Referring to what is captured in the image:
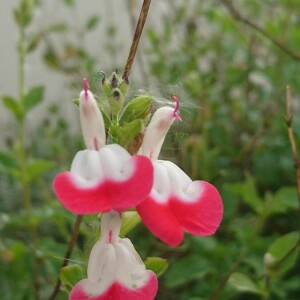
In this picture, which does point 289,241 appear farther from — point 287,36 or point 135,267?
point 287,36

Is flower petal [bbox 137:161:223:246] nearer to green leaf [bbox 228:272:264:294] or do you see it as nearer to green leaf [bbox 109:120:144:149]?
green leaf [bbox 109:120:144:149]

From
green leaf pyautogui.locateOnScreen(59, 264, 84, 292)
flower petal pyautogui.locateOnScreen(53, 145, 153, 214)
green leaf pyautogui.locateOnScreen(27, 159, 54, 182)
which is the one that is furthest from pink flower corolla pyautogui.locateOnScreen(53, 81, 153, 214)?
green leaf pyautogui.locateOnScreen(27, 159, 54, 182)

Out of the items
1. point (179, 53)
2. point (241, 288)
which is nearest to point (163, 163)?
point (241, 288)

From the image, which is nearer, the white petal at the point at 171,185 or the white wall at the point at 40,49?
the white petal at the point at 171,185

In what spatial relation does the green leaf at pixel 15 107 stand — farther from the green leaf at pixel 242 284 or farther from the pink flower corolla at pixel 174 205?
the pink flower corolla at pixel 174 205

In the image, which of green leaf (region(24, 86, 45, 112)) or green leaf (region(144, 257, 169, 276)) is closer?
green leaf (region(144, 257, 169, 276))

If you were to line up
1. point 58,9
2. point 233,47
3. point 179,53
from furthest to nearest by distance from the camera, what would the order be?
point 58,9 < point 179,53 < point 233,47

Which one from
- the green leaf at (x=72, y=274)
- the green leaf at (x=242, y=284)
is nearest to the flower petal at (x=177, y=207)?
the green leaf at (x=72, y=274)
